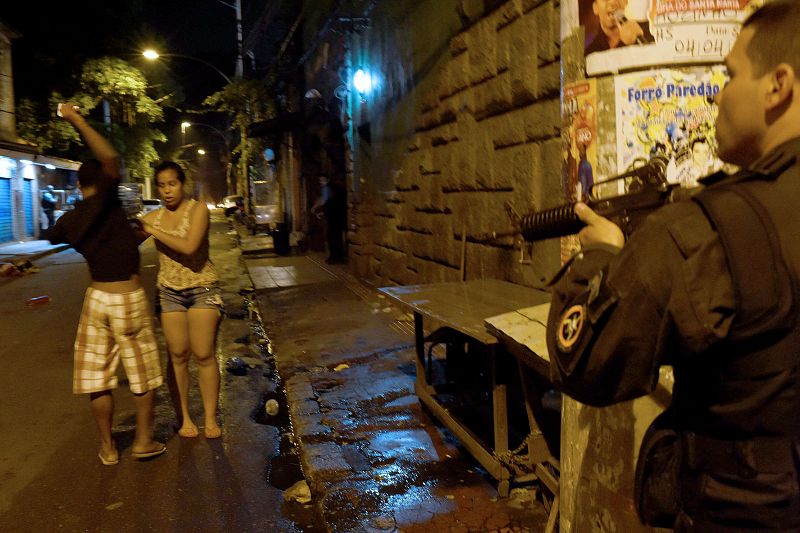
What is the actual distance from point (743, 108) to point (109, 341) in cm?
392

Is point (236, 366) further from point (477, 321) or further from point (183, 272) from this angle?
point (477, 321)

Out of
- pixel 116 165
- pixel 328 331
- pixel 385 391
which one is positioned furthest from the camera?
pixel 328 331

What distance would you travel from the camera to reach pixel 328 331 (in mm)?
7746

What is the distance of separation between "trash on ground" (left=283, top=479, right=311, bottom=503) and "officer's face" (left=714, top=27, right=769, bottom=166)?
327 centimetres

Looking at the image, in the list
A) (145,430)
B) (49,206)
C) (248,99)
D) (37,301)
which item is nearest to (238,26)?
(248,99)

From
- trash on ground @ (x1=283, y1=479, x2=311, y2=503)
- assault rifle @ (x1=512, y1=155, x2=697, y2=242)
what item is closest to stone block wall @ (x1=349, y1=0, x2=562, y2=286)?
assault rifle @ (x1=512, y1=155, x2=697, y2=242)

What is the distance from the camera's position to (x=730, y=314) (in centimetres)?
117

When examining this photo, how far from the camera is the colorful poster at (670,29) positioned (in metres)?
2.05

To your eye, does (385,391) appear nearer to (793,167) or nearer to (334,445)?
(334,445)

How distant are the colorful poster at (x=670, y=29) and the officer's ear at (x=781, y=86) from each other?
0.89 metres

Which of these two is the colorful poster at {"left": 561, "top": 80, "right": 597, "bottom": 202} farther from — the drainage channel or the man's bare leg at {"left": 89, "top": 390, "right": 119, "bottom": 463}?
the man's bare leg at {"left": 89, "top": 390, "right": 119, "bottom": 463}

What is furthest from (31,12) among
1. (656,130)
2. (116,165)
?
(656,130)

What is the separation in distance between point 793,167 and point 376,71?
9390 millimetres

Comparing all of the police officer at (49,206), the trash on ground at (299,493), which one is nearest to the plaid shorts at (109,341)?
the trash on ground at (299,493)
